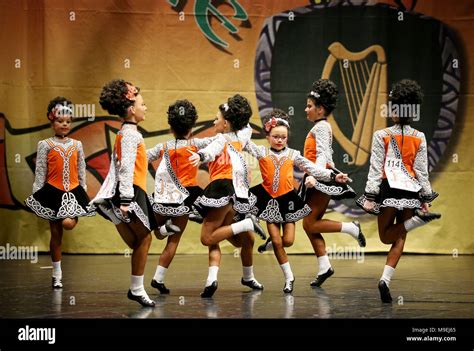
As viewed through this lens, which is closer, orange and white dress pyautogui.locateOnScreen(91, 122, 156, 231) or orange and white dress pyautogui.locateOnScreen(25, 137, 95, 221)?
orange and white dress pyautogui.locateOnScreen(91, 122, 156, 231)

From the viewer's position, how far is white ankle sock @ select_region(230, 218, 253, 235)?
5613mm

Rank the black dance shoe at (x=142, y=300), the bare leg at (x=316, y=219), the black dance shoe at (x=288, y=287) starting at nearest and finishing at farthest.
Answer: the black dance shoe at (x=142, y=300) → the black dance shoe at (x=288, y=287) → the bare leg at (x=316, y=219)

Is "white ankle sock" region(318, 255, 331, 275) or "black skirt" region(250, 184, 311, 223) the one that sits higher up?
"black skirt" region(250, 184, 311, 223)

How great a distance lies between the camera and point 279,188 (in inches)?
235

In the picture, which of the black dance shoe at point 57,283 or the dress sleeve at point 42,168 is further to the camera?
the dress sleeve at point 42,168

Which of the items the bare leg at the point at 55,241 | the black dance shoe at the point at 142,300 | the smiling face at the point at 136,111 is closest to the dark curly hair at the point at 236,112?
the smiling face at the point at 136,111

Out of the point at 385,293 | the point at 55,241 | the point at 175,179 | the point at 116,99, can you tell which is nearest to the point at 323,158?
the point at 175,179

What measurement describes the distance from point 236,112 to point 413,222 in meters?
1.42

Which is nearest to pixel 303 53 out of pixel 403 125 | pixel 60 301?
pixel 403 125

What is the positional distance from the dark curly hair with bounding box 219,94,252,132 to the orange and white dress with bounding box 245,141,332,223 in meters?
0.24

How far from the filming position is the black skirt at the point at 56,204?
20.1ft

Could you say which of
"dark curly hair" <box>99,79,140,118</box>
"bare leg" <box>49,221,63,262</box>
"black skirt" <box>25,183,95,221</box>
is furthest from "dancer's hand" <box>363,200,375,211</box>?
"bare leg" <box>49,221,63,262</box>

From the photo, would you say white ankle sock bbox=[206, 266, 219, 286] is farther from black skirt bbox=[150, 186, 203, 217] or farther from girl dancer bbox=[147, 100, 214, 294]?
black skirt bbox=[150, 186, 203, 217]

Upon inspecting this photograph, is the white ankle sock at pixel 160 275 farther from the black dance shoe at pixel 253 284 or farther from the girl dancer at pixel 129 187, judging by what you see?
the girl dancer at pixel 129 187
